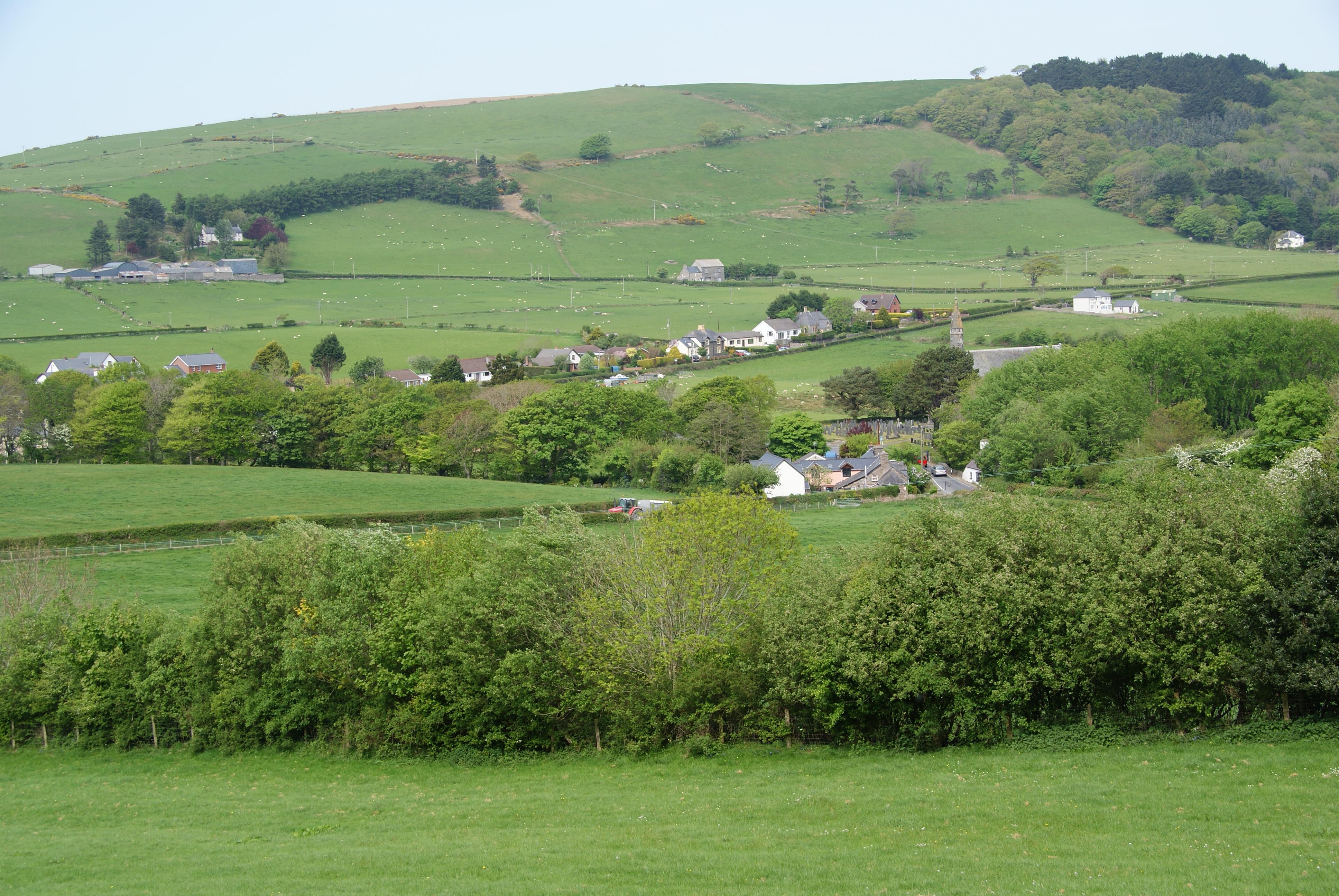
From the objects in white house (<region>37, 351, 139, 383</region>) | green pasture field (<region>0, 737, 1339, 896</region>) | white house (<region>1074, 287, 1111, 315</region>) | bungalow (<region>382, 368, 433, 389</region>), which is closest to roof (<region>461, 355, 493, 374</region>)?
bungalow (<region>382, 368, 433, 389</region>)

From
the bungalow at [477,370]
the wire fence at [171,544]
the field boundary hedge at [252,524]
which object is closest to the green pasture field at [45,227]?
the bungalow at [477,370]

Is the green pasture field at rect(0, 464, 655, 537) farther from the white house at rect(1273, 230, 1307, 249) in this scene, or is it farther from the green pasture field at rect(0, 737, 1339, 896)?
the white house at rect(1273, 230, 1307, 249)

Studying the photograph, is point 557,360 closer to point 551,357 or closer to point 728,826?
point 551,357

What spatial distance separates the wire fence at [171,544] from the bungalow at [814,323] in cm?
6586

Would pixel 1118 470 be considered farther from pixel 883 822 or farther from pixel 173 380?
pixel 173 380

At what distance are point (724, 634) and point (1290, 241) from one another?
185801 millimetres

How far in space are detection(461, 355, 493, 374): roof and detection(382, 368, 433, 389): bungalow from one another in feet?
11.5

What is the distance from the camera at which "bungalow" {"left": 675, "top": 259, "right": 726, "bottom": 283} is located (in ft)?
508

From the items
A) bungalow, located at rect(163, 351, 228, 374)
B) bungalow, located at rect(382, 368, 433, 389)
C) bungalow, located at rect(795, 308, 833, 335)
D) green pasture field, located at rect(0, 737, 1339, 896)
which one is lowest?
green pasture field, located at rect(0, 737, 1339, 896)

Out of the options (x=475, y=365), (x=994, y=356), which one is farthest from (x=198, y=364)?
(x=994, y=356)

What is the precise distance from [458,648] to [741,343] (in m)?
86.8

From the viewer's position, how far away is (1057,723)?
2403cm

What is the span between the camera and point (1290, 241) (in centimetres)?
17738

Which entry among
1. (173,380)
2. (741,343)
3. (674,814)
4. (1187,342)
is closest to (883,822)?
(674,814)
